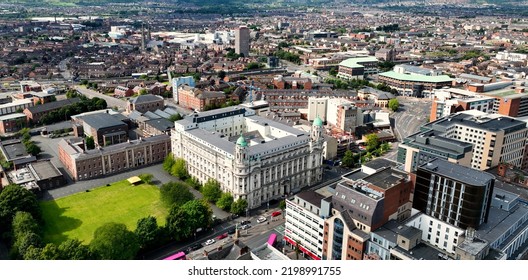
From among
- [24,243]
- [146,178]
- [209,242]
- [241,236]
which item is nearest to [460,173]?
[241,236]

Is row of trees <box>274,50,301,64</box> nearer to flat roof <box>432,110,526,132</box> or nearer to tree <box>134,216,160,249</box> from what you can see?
flat roof <box>432,110,526,132</box>

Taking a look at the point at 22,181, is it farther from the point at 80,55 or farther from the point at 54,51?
the point at 54,51

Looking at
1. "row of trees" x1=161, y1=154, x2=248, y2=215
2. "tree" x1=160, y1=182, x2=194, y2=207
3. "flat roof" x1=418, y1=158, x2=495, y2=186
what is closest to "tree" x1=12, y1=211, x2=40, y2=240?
"tree" x1=160, y1=182, x2=194, y2=207

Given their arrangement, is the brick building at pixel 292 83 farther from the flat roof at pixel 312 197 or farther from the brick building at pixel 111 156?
the flat roof at pixel 312 197

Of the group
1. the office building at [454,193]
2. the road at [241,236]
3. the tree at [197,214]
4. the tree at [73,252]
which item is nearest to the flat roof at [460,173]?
the office building at [454,193]

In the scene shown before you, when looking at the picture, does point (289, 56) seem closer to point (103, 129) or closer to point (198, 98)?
point (198, 98)
